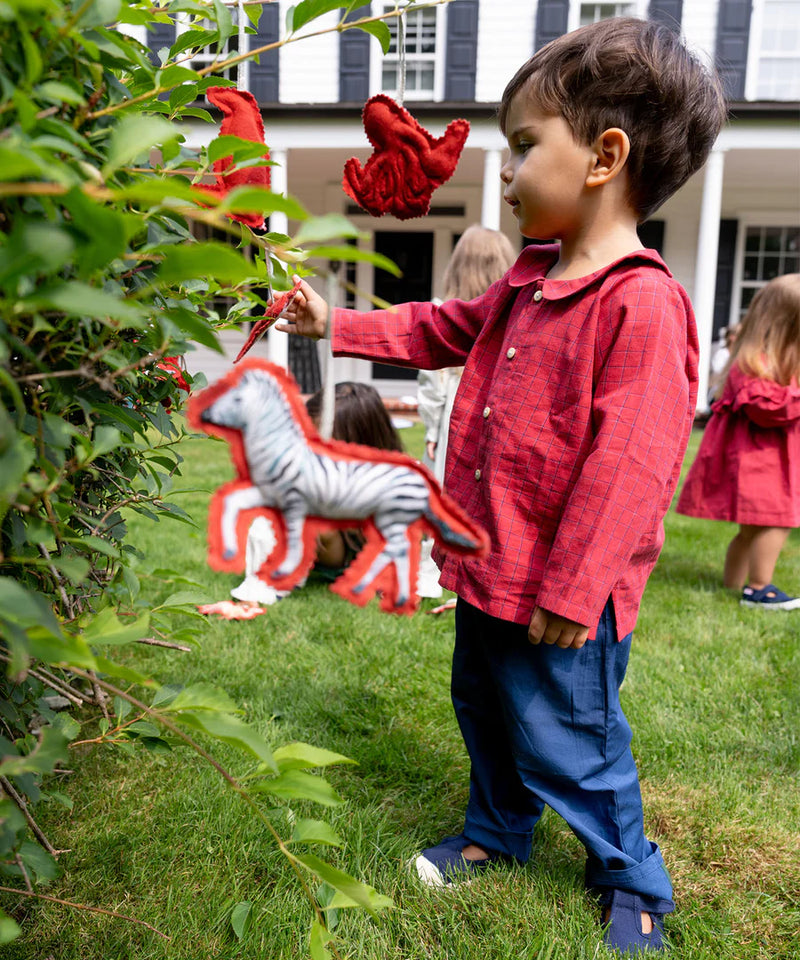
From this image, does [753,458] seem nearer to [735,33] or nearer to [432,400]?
[432,400]

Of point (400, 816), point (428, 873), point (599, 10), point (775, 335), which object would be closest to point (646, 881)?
point (428, 873)

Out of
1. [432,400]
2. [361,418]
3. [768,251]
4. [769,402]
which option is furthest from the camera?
[768,251]

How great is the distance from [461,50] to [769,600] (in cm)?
774

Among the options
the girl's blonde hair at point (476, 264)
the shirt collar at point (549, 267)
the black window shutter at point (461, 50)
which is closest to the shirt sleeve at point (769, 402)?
the girl's blonde hair at point (476, 264)

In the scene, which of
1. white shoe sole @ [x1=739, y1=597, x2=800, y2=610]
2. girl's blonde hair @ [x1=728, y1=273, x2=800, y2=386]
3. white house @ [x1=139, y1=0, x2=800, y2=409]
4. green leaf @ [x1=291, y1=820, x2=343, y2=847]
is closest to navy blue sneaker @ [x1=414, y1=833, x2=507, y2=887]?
green leaf @ [x1=291, y1=820, x2=343, y2=847]

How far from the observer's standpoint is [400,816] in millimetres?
1840

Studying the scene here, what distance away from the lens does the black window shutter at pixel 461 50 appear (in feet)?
29.2

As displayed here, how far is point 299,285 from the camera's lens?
1378 millimetres

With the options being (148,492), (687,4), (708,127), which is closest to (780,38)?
(687,4)

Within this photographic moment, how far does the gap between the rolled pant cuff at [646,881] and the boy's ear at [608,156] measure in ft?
4.03

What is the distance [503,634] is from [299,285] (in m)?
0.73

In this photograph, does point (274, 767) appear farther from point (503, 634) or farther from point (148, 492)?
point (503, 634)

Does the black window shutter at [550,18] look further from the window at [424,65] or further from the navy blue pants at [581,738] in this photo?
the navy blue pants at [581,738]

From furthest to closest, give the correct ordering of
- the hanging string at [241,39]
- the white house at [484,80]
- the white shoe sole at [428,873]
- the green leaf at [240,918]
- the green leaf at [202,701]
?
the white house at [484,80], the white shoe sole at [428,873], the green leaf at [240,918], the hanging string at [241,39], the green leaf at [202,701]
